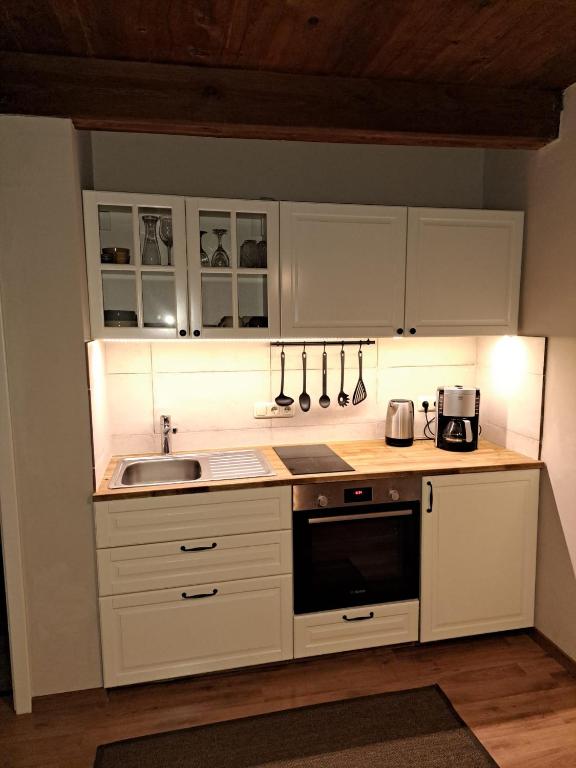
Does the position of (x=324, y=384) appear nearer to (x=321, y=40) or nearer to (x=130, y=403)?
(x=130, y=403)

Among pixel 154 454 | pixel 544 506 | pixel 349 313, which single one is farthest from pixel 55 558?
pixel 544 506

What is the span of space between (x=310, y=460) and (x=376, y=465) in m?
0.32

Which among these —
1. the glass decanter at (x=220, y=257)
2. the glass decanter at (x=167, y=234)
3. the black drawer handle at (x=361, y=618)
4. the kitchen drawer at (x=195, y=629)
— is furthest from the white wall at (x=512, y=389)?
the glass decanter at (x=167, y=234)

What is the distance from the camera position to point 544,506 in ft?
8.49

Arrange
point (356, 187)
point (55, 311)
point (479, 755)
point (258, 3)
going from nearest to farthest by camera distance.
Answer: point (258, 3) → point (479, 755) → point (55, 311) → point (356, 187)

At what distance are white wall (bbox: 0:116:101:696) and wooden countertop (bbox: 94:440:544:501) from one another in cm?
21

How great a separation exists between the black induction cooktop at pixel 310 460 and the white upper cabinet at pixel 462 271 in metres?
0.73

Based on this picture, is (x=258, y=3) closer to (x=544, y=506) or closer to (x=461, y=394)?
(x=461, y=394)

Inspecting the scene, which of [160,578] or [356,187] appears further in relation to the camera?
[356,187]

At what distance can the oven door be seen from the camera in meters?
2.39

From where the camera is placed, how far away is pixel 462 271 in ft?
8.66

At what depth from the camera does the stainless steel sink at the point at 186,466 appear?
2473mm

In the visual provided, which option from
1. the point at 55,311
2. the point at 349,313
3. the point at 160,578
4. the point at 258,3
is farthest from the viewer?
the point at 349,313

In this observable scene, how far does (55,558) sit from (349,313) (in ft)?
5.51
